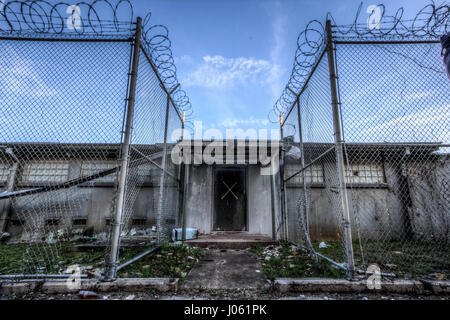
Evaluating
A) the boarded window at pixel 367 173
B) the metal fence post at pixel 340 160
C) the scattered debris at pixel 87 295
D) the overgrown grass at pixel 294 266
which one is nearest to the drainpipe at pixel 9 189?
the scattered debris at pixel 87 295

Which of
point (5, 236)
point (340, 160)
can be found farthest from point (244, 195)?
point (5, 236)

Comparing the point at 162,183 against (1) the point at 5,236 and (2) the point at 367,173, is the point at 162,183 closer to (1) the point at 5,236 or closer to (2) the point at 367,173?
(1) the point at 5,236

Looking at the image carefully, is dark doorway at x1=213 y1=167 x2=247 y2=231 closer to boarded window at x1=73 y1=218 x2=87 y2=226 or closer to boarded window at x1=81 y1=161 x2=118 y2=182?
boarded window at x1=81 y1=161 x2=118 y2=182

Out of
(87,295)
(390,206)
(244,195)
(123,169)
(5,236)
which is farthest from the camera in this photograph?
(244,195)

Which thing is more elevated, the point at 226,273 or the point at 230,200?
the point at 230,200

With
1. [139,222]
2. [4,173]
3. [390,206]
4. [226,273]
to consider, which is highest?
[4,173]

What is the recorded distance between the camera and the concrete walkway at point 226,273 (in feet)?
8.67

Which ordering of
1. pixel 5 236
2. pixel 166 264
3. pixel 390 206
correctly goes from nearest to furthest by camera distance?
pixel 166 264 < pixel 5 236 < pixel 390 206

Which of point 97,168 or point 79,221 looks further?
point 97,168

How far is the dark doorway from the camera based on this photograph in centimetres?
727

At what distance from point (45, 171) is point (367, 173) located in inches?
489

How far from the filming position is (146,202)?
7188 millimetres

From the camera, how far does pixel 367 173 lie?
7414mm

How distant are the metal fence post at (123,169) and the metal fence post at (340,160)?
118 inches
